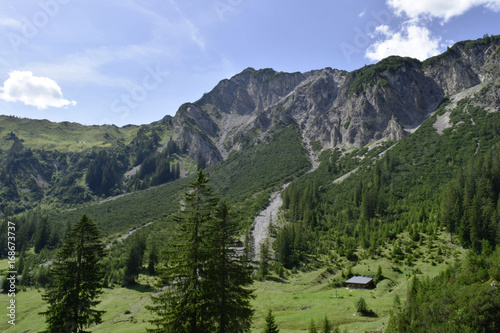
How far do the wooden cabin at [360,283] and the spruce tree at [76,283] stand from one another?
176 feet

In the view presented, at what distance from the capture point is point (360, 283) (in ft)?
204

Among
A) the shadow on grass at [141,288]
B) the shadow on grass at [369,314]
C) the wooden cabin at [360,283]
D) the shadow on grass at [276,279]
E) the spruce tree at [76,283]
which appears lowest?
the shadow on grass at [141,288]

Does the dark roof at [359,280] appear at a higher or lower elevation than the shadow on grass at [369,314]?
lower

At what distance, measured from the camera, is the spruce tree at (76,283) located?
25828 mm

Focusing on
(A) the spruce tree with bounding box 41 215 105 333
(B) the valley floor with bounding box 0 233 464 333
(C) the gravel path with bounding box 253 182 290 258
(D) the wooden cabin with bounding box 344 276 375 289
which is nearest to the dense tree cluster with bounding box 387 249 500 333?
(B) the valley floor with bounding box 0 233 464 333

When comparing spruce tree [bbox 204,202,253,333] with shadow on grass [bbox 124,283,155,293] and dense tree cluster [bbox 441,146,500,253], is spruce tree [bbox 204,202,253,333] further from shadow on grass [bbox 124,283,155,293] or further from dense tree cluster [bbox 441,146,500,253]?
shadow on grass [bbox 124,283,155,293]

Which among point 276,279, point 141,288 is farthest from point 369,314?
point 141,288

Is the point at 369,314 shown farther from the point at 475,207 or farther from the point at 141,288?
the point at 141,288

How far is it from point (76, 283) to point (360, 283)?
56046 mm

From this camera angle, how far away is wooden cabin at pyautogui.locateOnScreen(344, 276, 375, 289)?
6166 cm

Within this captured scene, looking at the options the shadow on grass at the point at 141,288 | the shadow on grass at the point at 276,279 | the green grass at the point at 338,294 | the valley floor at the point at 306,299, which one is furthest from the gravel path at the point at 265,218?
the shadow on grass at the point at 141,288

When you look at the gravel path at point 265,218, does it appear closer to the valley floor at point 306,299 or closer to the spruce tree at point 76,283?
the valley floor at point 306,299

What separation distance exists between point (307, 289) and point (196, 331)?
54.3 metres

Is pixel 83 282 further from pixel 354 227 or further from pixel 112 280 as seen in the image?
pixel 354 227
